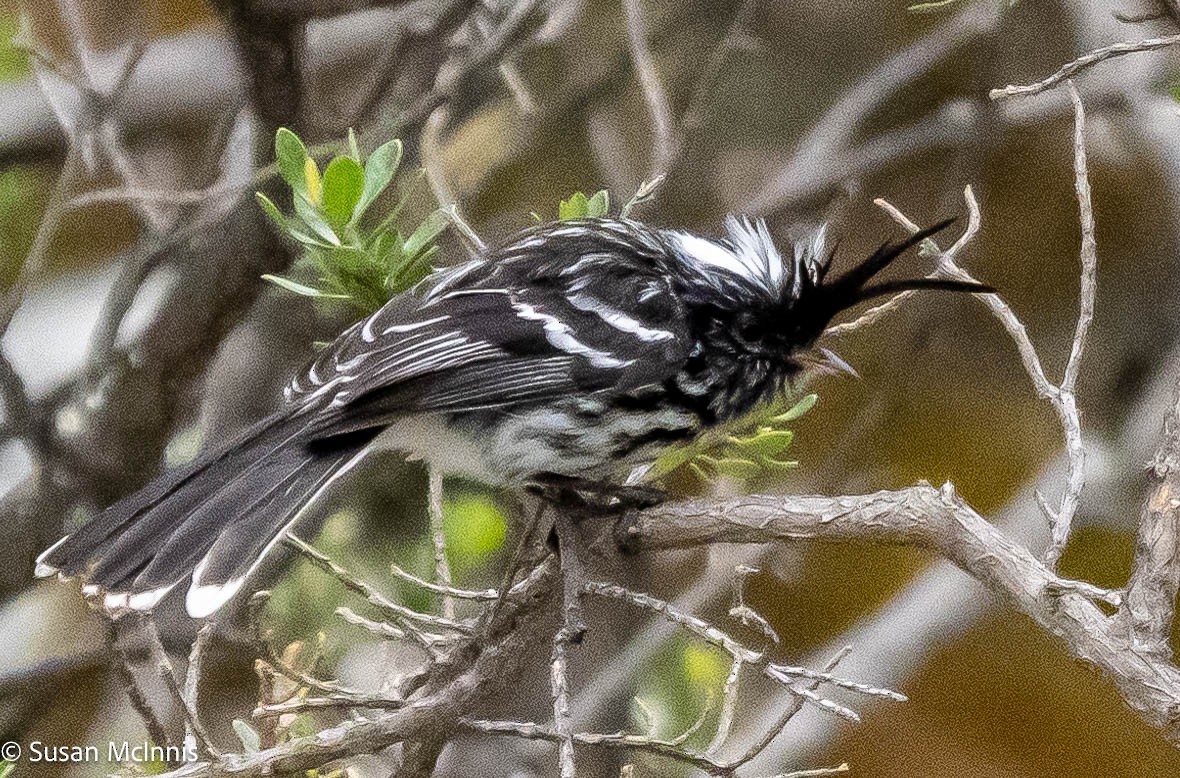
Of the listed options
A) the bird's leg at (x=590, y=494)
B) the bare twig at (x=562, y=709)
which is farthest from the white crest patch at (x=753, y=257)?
the bare twig at (x=562, y=709)

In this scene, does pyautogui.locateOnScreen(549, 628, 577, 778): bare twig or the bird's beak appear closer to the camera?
pyautogui.locateOnScreen(549, 628, 577, 778): bare twig

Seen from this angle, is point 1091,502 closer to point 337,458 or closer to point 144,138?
point 337,458

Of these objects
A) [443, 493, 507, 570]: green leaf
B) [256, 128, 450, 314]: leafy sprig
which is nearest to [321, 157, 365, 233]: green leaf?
[256, 128, 450, 314]: leafy sprig

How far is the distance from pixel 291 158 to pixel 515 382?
12.5 inches

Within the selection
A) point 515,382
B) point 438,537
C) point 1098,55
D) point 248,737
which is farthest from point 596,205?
point 248,737

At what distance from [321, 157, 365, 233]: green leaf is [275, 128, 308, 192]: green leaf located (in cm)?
3

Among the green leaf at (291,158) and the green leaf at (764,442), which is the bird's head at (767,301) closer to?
the green leaf at (764,442)

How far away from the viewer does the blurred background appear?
170 centimetres

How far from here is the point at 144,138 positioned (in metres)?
1.88

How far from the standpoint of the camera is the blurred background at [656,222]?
66.8 inches

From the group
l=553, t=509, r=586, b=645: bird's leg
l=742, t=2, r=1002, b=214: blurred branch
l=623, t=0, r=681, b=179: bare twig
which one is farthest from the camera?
l=742, t=2, r=1002, b=214: blurred branch

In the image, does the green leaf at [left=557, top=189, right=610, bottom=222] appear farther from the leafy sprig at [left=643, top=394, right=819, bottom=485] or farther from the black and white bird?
the leafy sprig at [left=643, top=394, right=819, bottom=485]

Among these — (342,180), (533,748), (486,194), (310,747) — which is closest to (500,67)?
(486,194)

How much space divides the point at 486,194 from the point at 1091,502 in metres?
1.17
